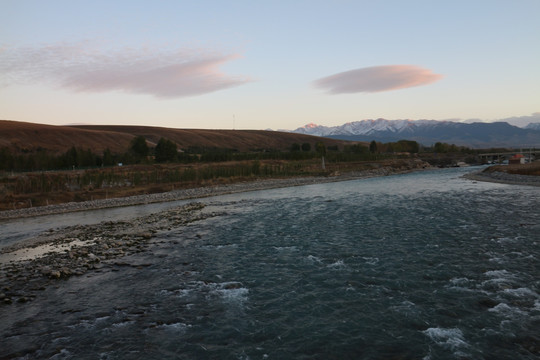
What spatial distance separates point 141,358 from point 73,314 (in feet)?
17.8

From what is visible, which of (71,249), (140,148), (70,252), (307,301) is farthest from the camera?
(140,148)

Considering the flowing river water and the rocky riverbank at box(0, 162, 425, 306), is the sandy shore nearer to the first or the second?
the rocky riverbank at box(0, 162, 425, 306)

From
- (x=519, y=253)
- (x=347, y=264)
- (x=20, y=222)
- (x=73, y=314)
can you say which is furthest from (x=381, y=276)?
(x=20, y=222)

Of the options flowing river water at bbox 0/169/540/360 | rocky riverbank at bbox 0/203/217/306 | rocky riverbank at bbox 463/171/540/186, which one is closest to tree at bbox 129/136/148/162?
rocky riverbank at bbox 0/203/217/306

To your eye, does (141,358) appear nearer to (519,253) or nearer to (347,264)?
(347,264)

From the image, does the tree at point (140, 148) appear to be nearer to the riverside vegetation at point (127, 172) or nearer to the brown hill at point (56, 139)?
the riverside vegetation at point (127, 172)

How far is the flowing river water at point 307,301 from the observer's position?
1144 cm

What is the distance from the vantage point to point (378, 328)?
12273 mm

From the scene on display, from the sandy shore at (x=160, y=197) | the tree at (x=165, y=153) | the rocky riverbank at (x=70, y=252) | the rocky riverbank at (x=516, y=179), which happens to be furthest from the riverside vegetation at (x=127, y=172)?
the rocky riverbank at (x=516, y=179)

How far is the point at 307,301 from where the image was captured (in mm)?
14844

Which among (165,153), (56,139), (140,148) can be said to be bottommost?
(165,153)

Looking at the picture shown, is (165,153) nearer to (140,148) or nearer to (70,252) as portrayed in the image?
(140,148)

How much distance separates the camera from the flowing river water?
450 inches

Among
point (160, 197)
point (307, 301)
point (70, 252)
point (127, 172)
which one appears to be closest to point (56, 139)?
point (127, 172)
